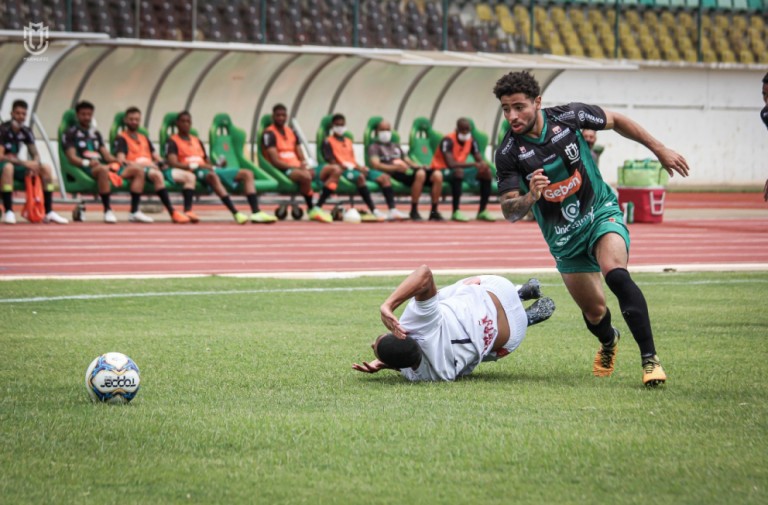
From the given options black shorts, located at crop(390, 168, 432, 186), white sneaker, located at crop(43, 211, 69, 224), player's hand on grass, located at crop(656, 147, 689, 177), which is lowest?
white sneaker, located at crop(43, 211, 69, 224)

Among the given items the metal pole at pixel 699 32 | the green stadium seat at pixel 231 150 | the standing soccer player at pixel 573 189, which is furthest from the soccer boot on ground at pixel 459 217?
the metal pole at pixel 699 32

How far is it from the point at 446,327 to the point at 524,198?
846 millimetres

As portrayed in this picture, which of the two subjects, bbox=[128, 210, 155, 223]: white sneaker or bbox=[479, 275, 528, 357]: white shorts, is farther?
bbox=[128, 210, 155, 223]: white sneaker

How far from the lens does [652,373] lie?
682 centimetres

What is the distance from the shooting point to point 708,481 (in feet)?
15.6

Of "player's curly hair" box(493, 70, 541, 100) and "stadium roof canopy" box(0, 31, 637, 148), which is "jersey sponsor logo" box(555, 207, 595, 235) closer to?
"player's curly hair" box(493, 70, 541, 100)

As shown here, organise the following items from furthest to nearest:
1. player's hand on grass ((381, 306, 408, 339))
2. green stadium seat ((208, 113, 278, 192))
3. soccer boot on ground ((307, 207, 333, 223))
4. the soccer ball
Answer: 1. green stadium seat ((208, 113, 278, 192))
2. soccer boot on ground ((307, 207, 333, 223))
3. player's hand on grass ((381, 306, 408, 339))
4. the soccer ball

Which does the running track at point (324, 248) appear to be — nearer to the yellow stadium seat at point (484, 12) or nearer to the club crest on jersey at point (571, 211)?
the club crest on jersey at point (571, 211)

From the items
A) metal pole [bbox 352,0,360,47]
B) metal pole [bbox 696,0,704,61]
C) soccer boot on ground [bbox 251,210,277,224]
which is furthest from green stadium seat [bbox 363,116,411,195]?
metal pole [bbox 696,0,704,61]

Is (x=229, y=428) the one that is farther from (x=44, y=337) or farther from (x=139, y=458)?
(x=44, y=337)

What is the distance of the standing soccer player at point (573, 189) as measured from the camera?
23.6 feet

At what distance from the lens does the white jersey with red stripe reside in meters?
7.03

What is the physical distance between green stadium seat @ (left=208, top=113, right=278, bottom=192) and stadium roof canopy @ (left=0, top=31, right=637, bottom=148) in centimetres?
182

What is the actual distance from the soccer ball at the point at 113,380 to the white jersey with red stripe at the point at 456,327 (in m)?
1.59
